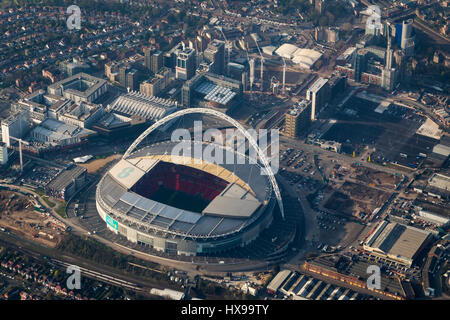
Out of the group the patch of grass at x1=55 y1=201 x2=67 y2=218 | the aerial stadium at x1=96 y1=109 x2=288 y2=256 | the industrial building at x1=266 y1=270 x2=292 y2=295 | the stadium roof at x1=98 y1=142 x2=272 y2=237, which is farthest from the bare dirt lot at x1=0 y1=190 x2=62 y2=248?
the industrial building at x1=266 y1=270 x2=292 y2=295

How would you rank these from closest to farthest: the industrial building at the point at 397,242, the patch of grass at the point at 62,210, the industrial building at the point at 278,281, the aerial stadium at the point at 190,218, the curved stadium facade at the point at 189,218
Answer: the industrial building at the point at 278,281 → the curved stadium facade at the point at 189,218 → the aerial stadium at the point at 190,218 → the industrial building at the point at 397,242 → the patch of grass at the point at 62,210

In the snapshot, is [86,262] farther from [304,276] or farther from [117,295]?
[304,276]

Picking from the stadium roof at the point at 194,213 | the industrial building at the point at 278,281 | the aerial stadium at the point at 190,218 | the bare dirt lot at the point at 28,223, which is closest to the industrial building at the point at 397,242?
the industrial building at the point at 278,281

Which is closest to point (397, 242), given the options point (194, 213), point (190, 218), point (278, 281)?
point (278, 281)

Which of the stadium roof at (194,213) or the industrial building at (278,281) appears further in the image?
A: the stadium roof at (194,213)

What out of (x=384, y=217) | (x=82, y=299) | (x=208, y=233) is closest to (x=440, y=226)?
(x=384, y=217)

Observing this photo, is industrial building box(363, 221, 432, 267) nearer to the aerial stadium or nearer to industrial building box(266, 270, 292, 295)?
industrial building box(266, 270, 292, 295)

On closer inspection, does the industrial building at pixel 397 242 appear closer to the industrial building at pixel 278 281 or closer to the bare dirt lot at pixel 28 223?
the industrial building at pixel 278 281
